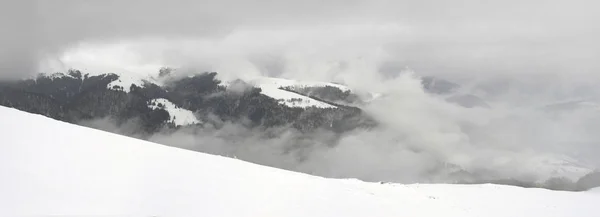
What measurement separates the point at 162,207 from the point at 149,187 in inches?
46.8

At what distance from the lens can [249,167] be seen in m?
17.4

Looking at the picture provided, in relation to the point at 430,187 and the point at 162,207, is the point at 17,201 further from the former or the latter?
the point at 430,187

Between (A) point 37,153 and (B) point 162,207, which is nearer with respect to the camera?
(B) point 162,207

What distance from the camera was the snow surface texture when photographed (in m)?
10.8

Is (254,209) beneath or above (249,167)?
beneath

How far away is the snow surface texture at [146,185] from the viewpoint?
10.8m

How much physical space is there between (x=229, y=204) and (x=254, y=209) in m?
0.78

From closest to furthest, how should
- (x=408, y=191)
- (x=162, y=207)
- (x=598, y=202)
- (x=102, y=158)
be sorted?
(x=162, y=207) → (x=102, y=158) → (x=408, y=191) → (x=598, y=202)

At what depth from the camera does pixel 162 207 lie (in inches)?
450

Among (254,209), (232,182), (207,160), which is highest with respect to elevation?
(207,160)

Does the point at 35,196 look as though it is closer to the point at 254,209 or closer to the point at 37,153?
the point at 37,153

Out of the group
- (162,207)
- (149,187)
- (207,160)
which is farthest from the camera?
(207,160)

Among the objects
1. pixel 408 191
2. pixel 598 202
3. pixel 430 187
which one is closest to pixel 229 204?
pixel 408 191

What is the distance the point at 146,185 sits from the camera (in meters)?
12.4
